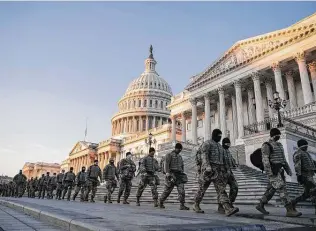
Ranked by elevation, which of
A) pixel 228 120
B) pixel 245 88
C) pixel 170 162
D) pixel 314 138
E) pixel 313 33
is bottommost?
pixel 170 162

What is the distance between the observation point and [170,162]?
925cm

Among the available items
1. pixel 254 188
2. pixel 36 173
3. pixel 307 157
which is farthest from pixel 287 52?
pixel 36 173

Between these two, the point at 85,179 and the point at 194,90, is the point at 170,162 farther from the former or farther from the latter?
the point at 194,90

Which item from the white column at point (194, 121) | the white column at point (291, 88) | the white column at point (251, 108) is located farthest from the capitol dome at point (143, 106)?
the white column at point (291, 88)

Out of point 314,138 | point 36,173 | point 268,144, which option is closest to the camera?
point 268,144

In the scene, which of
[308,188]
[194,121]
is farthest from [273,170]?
[194,121]

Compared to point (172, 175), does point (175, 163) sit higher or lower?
higher

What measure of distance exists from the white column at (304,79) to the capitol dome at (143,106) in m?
61.3

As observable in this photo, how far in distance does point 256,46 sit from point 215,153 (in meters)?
27.6

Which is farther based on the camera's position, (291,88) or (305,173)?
(291,88)

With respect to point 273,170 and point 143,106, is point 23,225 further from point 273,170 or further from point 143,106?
point 143,106

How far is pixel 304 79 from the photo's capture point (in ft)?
82.8

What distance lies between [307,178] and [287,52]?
78.0 ft

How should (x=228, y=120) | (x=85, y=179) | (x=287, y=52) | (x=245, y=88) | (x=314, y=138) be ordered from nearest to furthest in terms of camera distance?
(x=85, y=179) < (x=314, y=138) < (x=287, y=52) < (x=245, y=88) < (x=228, y=120)
